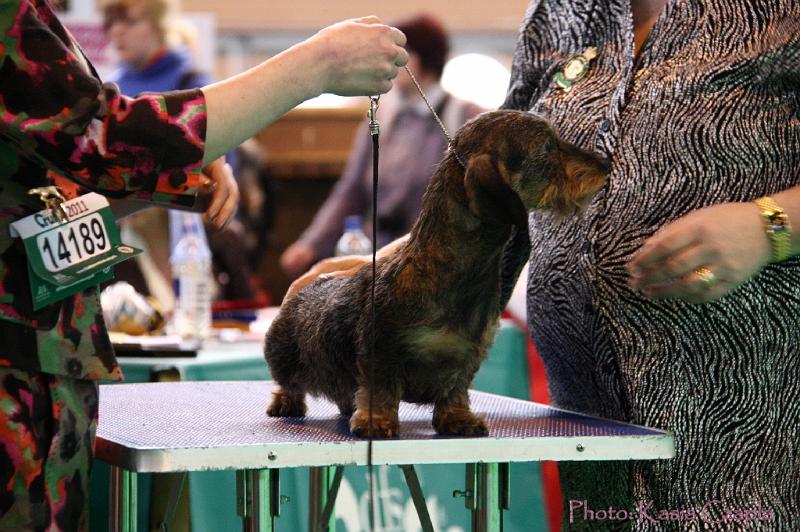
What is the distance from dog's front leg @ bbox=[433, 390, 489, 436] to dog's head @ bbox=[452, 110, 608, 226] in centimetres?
26

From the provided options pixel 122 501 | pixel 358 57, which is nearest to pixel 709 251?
pixel 358 57

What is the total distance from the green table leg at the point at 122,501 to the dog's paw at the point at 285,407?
250 mm

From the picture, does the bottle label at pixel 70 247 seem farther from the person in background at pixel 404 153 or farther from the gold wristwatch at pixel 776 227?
the person in background at pixel 404 153

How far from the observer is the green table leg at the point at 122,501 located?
178 cm

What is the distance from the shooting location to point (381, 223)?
15.1ft

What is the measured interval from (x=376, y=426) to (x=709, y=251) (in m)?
0.47

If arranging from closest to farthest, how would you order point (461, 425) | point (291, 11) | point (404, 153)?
point (461, 425)
point (404, 153)
point (291, 11)

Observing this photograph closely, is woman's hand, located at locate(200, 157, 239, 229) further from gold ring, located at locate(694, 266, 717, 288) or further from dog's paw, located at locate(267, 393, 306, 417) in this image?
gold ring, located at locate(694, 266, 717, 288)

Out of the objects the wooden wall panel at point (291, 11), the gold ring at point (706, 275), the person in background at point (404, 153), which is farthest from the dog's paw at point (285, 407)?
the wooden wall panel at point (291, 11)

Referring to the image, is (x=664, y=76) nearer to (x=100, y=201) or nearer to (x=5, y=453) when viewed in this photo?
(x=100, y=201)

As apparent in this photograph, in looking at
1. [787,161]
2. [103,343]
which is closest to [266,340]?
[103,343]

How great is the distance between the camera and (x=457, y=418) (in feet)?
4.98

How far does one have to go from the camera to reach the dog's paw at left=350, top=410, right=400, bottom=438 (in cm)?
146

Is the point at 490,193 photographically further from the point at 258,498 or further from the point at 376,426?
the point at 258,498
